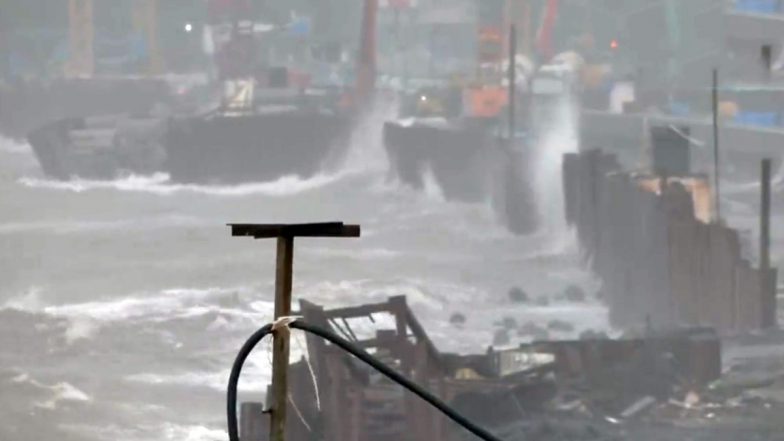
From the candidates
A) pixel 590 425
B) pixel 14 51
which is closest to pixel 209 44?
pixel 14 51

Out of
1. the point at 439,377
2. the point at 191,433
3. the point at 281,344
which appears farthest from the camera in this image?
the point at 439,377

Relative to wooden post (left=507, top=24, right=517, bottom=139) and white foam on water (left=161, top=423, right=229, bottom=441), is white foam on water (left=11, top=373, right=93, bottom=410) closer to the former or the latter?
white foam on water (left=161, top=423, right=229, bottom=441)

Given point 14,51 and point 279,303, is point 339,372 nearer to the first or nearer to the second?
point 14,51

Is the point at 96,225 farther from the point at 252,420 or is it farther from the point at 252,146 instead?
the point at 252,420

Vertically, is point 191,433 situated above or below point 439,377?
Answer: below

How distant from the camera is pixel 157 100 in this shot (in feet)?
15.2

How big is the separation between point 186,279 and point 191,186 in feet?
1.01

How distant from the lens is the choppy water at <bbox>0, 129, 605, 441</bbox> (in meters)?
4.41

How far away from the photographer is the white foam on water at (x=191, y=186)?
4602 millimetres

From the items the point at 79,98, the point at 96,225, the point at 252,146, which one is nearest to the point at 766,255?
the point at 252,146

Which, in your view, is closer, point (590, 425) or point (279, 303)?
point (279, 303)

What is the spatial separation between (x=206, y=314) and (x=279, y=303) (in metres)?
2.15

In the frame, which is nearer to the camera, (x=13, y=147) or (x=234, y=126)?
(x=13, y=147)

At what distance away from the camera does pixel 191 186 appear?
4609 millimetres
